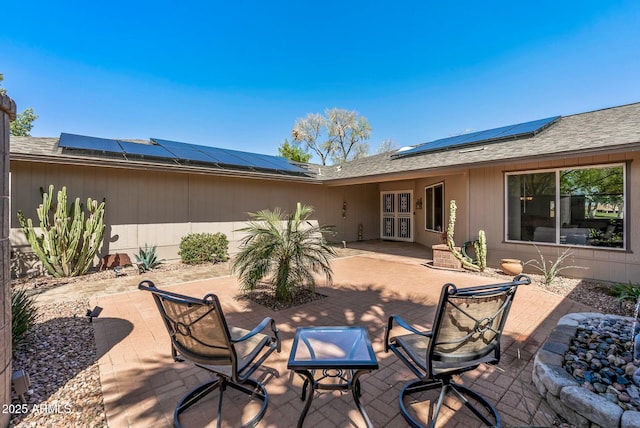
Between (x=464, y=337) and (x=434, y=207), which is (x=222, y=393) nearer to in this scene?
(x=464, y=337)

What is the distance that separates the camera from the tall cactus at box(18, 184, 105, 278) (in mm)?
5965

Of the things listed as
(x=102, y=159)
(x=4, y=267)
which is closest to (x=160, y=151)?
(x=102, y=159)

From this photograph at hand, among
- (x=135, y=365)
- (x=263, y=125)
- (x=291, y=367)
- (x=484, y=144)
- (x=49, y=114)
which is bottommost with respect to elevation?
(x=135, y=365)

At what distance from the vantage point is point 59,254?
20.3 ft

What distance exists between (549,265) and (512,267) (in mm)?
965

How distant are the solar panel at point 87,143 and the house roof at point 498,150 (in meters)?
0.23

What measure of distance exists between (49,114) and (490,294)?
2115cm

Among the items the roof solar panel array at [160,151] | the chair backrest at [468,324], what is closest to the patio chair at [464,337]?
the chair backrest at [468,324]

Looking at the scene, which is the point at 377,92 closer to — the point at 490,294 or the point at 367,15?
the point at 367,15

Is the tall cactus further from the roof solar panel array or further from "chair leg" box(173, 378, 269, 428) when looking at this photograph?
"chair leg" box(173, 378, 269, 428)

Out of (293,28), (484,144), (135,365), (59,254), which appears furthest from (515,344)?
(293,28)

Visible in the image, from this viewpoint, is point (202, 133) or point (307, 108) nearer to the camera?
point (202, 133)

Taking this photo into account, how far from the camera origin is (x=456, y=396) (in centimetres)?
233

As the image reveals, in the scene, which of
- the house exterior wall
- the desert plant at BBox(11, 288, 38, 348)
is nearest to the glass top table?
the desert plant at BBox(11, 288, 38, 348)
